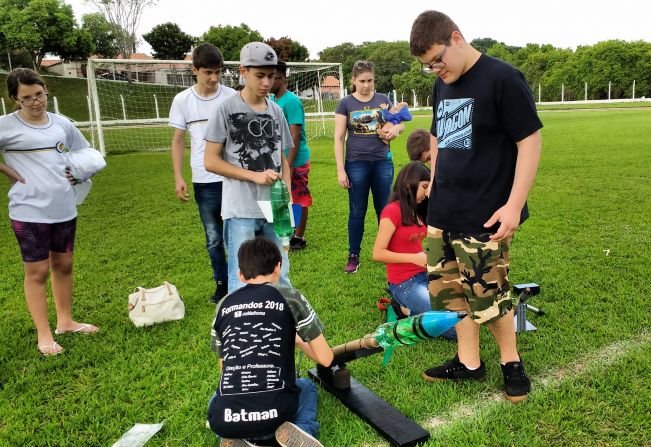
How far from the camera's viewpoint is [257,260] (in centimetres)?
234

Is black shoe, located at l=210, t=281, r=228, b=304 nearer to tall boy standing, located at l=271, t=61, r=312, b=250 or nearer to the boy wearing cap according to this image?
the boy wearing cap

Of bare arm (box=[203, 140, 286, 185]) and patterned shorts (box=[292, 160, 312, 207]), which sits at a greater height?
bare arm (box=[203, 140, 286, 185])

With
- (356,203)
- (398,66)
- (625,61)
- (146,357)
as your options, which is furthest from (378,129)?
(398,66)

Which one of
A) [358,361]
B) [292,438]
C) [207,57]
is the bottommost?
[358,361]

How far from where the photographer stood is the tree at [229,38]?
68250mm

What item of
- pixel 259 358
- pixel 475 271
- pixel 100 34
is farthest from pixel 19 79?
pixel 100 34

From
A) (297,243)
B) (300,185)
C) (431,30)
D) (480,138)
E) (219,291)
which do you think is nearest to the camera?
(431,30)

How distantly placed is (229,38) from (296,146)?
69219 millimetres

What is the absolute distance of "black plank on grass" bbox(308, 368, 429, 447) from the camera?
2520 millimetres

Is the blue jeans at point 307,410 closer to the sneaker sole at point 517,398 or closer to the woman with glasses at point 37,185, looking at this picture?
the sneaker sole at point 517,398

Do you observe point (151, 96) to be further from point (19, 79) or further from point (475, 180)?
point (475, 180)

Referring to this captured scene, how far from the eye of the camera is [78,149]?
12.6ft

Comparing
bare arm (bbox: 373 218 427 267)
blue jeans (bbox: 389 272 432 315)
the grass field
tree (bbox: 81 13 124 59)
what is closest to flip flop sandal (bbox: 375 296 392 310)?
the grass field

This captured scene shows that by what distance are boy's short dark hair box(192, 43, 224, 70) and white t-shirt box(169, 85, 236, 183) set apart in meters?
0.27
